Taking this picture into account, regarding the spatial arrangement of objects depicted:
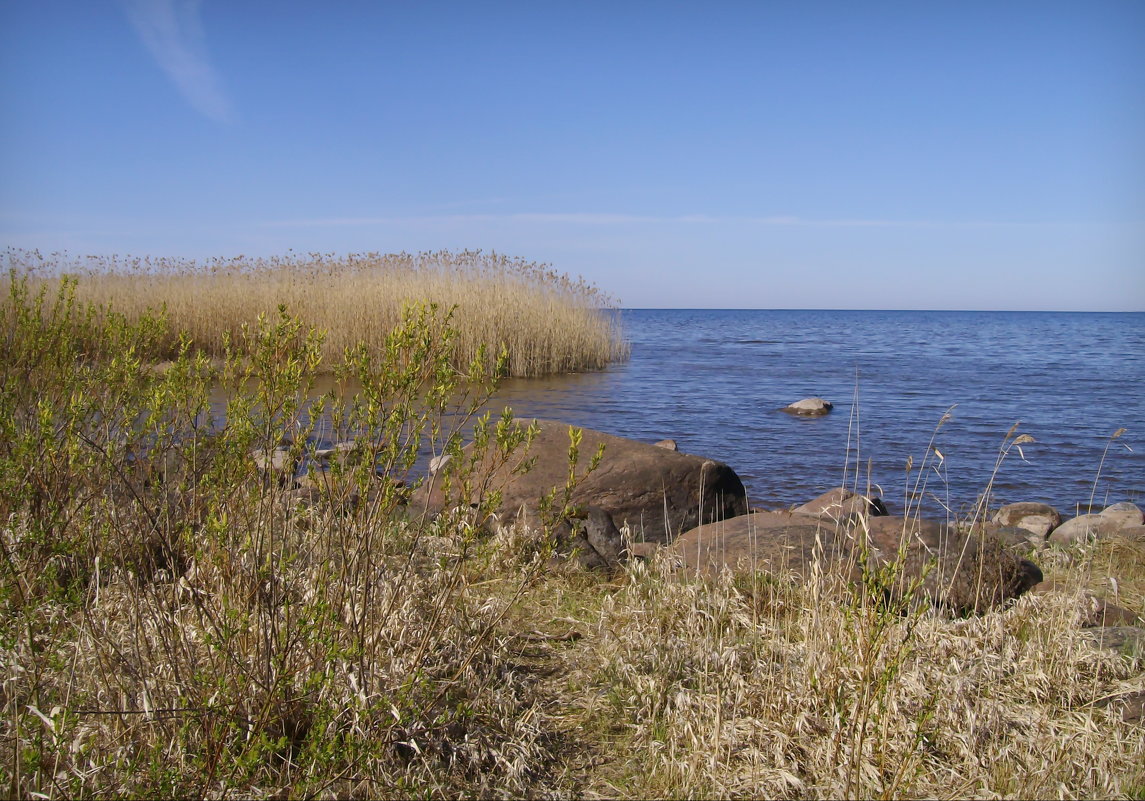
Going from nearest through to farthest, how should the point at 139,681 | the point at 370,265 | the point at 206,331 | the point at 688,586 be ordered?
the point at 139,681, the point at 688,586, the point at 206,331, the point at 370,265

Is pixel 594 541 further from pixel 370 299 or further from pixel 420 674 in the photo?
pixel 370 299

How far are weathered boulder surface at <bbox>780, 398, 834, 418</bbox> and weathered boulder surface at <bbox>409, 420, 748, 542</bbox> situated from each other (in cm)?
753

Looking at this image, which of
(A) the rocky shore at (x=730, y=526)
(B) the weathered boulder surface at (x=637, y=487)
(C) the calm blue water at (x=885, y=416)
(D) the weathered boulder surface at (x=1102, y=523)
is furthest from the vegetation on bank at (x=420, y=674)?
(D) the weathered boulder surface at (x=1102, y=523)

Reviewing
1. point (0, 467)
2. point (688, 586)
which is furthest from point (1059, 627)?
point (0, 467)

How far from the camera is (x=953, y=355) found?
Result: 26750 mm

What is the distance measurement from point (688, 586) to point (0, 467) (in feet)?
9.57

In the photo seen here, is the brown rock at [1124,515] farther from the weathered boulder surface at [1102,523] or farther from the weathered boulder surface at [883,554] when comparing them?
the weathered boulder surface at [883,554]

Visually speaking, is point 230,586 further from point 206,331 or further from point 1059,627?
point 206,331

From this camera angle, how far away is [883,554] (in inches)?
181

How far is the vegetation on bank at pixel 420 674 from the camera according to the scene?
7.75 ft

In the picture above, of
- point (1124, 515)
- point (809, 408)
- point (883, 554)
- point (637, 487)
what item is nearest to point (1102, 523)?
point (1124, 515)

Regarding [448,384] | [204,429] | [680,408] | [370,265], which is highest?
[370,265]

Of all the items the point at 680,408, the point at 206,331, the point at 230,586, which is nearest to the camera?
the point at 230,586

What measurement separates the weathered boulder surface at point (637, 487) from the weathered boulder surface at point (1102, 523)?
2.73m
